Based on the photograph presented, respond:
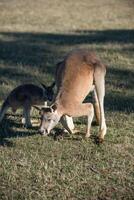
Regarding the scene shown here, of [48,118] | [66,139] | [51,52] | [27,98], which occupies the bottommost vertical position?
[66,139]

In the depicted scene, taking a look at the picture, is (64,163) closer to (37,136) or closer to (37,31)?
(37,136)

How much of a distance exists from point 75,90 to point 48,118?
1.61ft

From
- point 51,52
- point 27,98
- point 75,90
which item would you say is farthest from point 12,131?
point 51,52

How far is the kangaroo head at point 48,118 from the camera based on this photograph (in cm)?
636

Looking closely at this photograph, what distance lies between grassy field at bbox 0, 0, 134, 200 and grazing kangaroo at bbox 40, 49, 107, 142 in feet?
1.02

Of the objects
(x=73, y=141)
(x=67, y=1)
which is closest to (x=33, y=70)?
(x=73, y=141)

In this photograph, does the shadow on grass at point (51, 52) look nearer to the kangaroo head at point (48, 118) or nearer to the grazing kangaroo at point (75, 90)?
the grazing kangaroo at point (75, 90)

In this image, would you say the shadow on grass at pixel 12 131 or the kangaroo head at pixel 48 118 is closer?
the kangaroo head at pixel 48 118

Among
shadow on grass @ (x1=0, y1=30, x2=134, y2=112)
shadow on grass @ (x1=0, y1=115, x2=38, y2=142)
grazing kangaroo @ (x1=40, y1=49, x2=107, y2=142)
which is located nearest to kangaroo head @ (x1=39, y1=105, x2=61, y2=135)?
grazing kangaroo @ (x1=40, y1=49, x2=107, y2=142)

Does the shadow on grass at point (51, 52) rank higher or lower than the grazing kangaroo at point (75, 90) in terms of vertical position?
higher

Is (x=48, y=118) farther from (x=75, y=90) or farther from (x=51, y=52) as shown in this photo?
(x=51, y=52)

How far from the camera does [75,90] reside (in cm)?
652

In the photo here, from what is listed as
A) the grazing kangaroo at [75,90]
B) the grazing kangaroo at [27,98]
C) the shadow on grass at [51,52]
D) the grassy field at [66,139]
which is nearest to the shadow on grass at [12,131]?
the grassy field at [66,139]

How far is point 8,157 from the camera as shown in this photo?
633cm
